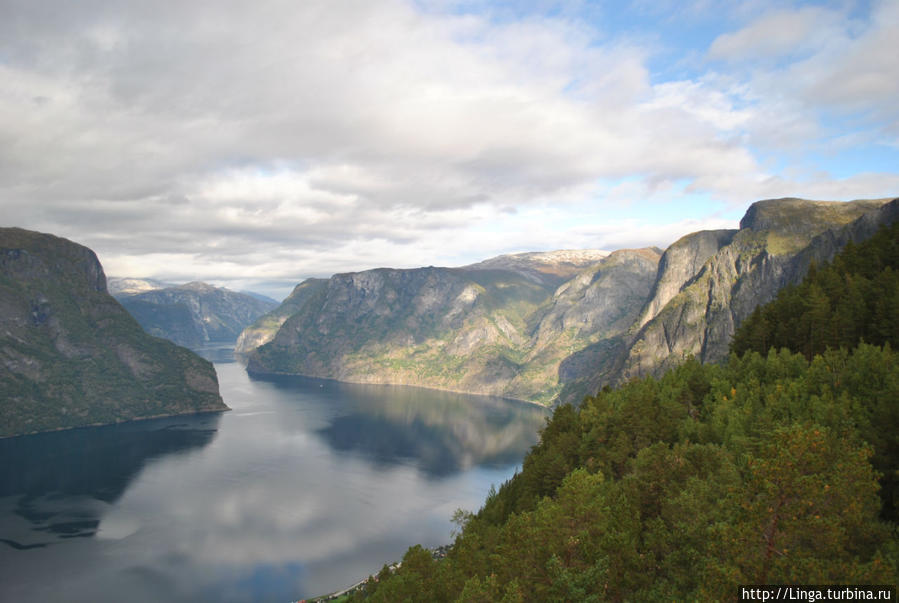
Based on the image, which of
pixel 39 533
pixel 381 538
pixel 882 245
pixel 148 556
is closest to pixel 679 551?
pixel 882 245

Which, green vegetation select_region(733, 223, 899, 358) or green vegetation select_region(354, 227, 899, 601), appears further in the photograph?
green vegetation select_region(733, 223, 899, 358)

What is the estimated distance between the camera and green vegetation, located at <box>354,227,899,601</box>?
30422 millimetres

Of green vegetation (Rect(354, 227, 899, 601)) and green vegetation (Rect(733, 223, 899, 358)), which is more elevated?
green vegetation (Rect(733, 223, 899, 358))

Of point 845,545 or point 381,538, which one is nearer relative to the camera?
point 845,545

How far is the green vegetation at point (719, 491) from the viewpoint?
30422mm

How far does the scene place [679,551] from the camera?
4244 centimetres

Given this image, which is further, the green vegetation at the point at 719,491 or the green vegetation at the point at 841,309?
the green vegetation at the point at 841,309

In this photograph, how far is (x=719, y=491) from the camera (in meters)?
46.7

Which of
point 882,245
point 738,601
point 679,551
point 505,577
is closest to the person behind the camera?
point 738,601

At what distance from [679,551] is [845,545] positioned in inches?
510

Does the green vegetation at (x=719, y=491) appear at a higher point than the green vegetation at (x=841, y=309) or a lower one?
lower

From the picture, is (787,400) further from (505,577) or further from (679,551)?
(505,577)

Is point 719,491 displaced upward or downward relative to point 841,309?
downward

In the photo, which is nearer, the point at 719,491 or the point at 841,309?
the point at 719,491
